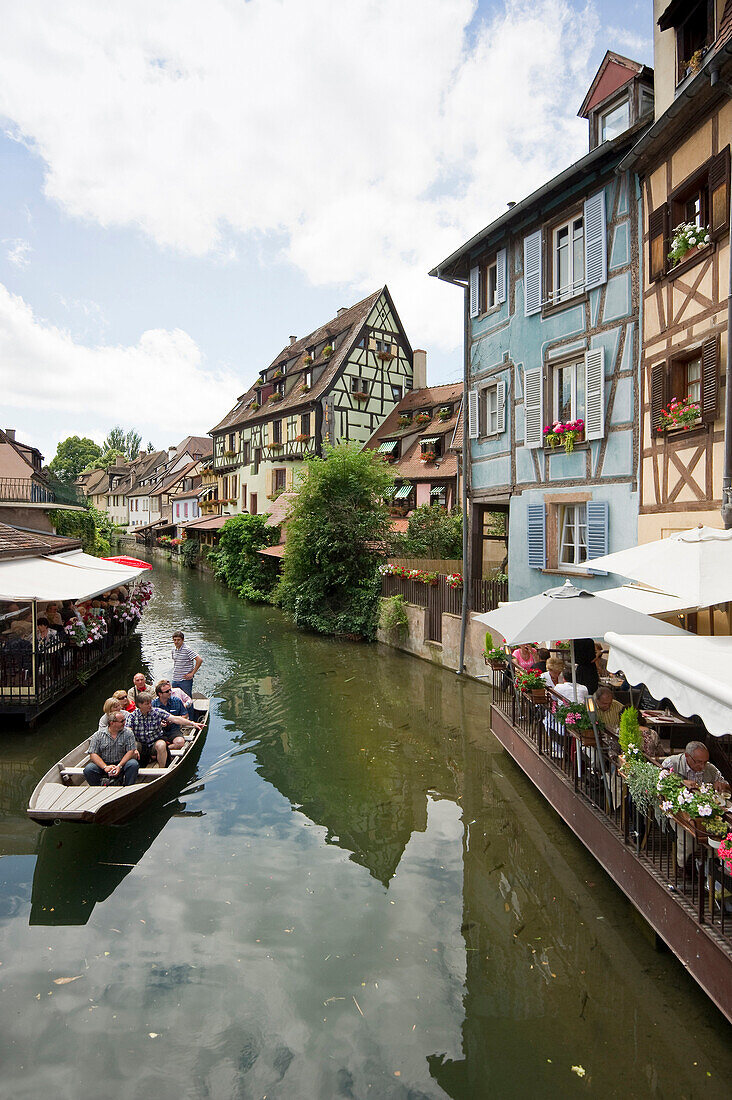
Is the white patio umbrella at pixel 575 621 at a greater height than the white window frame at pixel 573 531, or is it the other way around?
the white window frame at pixel 573 531

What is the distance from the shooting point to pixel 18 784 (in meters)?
9.30

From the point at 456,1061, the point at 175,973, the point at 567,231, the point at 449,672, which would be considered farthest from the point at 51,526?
the point at 456,1061

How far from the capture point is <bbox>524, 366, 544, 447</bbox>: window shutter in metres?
13.9

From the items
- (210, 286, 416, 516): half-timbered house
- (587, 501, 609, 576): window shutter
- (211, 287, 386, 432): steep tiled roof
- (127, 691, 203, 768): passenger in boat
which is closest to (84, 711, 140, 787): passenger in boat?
(127, 691, 203, 768): passenger in boat

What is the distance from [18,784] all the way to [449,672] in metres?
10.3

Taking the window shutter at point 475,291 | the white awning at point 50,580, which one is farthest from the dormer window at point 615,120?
the white awning at point 50,580

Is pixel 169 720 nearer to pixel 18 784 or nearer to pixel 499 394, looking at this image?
pixel 18 784

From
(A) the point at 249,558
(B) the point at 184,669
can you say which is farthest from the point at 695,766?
(A) the point at 249,558

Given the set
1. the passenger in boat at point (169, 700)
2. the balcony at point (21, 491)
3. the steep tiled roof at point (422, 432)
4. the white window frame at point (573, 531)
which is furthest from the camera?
the steep tiled roof at point (422, 432)

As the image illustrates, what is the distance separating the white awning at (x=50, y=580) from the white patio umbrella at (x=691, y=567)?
9345 millimetres

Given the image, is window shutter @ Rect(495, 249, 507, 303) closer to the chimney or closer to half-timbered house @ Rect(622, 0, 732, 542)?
half-timbered house @ Rect(622, 0, 732, 542)

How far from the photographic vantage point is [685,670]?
4.89 m

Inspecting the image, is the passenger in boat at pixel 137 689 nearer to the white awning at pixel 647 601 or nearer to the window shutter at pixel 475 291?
the white awning at pixel 647 601

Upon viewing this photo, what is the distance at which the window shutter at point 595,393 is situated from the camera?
12.3 m
